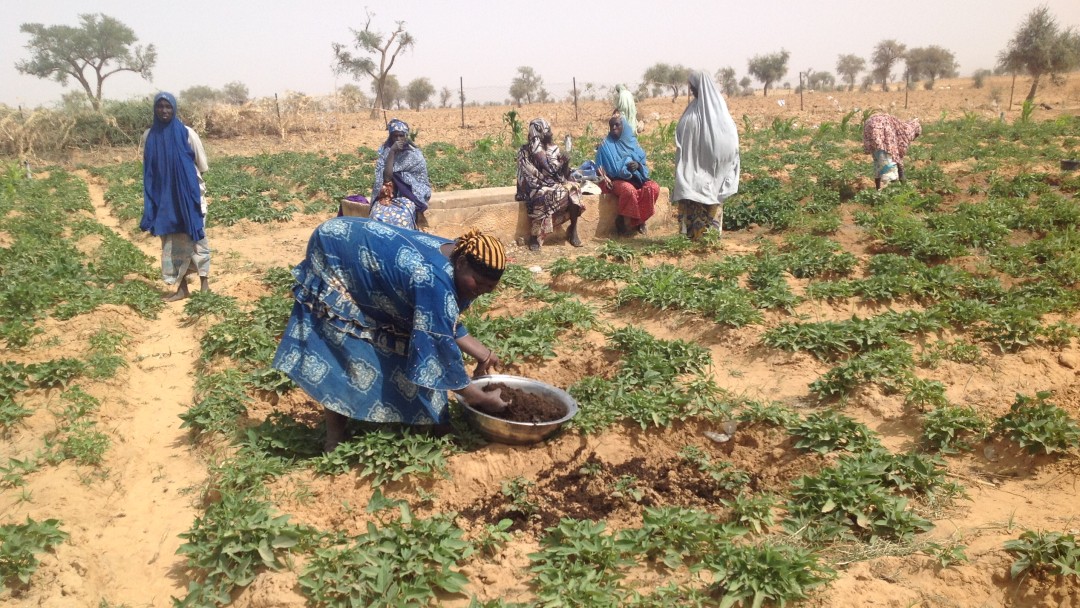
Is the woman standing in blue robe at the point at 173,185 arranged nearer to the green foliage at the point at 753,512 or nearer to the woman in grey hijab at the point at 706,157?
the woman in grey hijab at the point at 706,157

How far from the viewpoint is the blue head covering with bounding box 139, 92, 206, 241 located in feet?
20.2

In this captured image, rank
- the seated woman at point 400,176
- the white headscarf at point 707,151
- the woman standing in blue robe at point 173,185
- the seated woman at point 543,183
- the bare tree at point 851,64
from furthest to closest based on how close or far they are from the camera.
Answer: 1. the bare tree at point 851,64
2. the seated woman at point 543,183
3. the white headscarf at point 707,151
4. the seated woman at point 400,176
5. the woman standing in blue robe at point 173,185

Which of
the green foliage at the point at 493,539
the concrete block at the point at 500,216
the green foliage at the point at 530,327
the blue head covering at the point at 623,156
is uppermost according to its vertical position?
the blue head covering at the point at 623,156

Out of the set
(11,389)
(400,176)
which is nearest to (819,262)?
(400,176)

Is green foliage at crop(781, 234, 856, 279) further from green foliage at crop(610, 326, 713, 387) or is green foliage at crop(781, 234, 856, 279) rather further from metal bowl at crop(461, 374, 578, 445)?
metal bowl at crop(461, 374, 578, 445)

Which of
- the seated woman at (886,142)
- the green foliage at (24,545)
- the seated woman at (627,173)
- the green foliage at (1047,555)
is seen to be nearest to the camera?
the green foliage at (1047,555)

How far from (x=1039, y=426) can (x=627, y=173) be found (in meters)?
5.39

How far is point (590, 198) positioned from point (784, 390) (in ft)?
14.5

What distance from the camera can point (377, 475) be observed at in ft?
11.4

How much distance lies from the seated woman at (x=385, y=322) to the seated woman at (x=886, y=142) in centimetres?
779

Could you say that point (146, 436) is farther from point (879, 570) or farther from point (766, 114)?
point (766, 114)

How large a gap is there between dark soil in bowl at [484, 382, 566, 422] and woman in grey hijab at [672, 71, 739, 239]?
162 inches

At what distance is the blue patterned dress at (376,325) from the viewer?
10.4ft

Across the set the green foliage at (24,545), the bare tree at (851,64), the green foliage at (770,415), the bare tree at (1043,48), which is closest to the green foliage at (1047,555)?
the green foliage at (770,415)
